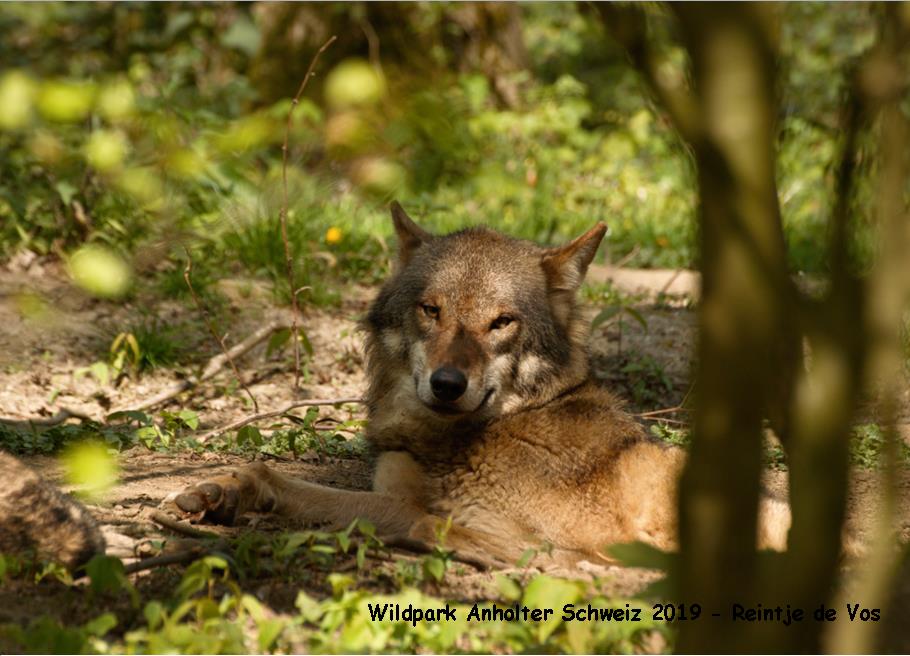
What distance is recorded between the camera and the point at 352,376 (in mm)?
7383

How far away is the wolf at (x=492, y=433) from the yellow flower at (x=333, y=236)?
312cm

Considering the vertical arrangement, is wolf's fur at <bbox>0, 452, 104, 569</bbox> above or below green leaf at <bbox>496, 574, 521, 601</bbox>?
above

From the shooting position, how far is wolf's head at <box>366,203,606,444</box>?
483 centimetres

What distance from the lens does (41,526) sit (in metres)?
3.57

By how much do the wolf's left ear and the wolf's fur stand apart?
252 cm

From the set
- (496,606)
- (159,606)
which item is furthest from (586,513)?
(159,606)

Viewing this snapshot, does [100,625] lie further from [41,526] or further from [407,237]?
[407,237]

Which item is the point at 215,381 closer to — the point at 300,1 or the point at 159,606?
the point at 159,606

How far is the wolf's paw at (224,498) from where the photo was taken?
4293 millimetres

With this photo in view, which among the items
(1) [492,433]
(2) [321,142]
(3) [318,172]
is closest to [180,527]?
(1) [492,433]

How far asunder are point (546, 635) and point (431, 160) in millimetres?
8654

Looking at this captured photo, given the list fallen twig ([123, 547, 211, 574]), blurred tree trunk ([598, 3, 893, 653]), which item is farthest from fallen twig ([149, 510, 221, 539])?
blurred tree trunk ([598, 3, 893, 653])

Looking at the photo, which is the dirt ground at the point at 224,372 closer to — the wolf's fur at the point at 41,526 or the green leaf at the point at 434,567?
the wolf's fur at the point at 41,526

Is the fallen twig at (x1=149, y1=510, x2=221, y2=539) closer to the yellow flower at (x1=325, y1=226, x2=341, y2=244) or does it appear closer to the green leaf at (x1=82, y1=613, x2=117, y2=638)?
the green leaf at (x1=82, y1=613, x2=117, y2=638)
